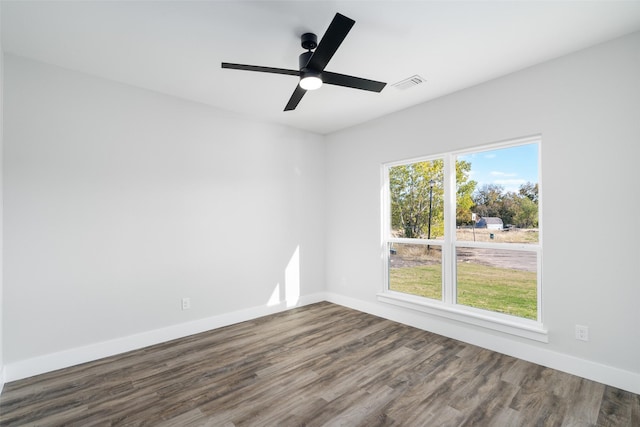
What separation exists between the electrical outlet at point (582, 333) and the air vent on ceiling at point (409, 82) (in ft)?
8.71

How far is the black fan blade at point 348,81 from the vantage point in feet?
7.48

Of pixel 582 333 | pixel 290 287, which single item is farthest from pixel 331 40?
pixel 290 287

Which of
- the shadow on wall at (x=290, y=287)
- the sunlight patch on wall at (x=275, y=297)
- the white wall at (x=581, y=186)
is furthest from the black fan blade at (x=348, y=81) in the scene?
the sunlight patch on wall at (x=275, y=297)

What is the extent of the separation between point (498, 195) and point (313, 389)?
262cm

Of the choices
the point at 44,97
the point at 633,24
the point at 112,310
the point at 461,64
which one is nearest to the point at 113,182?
the point at 44,97

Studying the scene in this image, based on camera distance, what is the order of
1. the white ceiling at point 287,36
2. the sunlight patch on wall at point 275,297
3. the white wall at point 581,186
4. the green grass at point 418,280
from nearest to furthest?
1. the white ceiling at point 287,36
2. the white wall at point 581,186
3. the green grass at point 418,280
4. the sunlight patch on wall at point 275,297

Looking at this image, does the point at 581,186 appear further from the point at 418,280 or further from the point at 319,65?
the point at 319,65

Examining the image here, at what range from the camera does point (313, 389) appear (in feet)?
7.89

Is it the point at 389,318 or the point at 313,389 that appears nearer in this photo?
the point at 313,389

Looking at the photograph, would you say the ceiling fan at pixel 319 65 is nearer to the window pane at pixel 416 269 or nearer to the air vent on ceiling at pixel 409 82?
the air vent on ceiling at pixel 409 82

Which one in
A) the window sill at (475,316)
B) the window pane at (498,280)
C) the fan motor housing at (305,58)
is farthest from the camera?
the window pane at (498,280)

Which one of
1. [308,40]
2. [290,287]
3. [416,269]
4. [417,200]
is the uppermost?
[308,40]

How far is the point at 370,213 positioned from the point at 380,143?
0.99 metres

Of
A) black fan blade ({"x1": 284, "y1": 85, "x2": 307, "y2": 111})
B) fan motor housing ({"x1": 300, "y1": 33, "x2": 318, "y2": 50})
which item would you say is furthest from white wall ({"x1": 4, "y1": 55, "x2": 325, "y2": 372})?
fan motor housing ({"x1": 300, "y1": 33, "x2": 318, "y2": 50})
